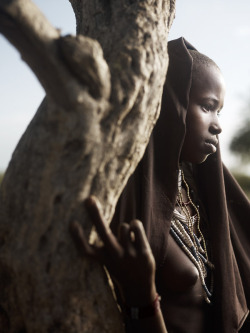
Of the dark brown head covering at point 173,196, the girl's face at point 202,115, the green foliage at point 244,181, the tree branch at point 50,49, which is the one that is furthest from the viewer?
the green foliage at point 244,181

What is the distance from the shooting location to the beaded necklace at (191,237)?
1938mm

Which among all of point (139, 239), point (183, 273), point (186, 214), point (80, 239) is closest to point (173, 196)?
point (186, 214)

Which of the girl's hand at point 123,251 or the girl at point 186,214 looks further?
the girl at point 186,214

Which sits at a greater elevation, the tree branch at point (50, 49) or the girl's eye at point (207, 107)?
the girl's eye at point (207, 107)

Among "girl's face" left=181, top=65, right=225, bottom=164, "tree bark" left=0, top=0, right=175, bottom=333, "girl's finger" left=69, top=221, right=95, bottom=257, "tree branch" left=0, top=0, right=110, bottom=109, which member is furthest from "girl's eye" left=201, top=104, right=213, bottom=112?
"girl's finger" left=69, top=221, right=95, bottom=257

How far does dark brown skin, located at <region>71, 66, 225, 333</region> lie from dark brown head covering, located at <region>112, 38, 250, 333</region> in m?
0.10

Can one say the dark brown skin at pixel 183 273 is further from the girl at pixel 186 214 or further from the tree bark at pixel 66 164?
the tree bark at pixel 66 164

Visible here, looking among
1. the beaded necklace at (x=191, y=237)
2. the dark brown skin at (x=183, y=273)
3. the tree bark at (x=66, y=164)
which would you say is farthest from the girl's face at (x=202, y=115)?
the tree bark at (x=66, y=164)

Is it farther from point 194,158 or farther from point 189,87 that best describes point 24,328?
point 189,87

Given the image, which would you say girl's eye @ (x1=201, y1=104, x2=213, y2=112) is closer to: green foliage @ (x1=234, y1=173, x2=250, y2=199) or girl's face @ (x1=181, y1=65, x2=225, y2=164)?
girl's face @ (x1=181, y1=65, x2=225, y2=164)

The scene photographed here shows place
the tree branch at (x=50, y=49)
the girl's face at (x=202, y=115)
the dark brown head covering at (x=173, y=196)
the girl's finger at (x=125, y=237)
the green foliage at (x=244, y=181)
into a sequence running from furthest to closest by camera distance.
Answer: the green foliage at (x=244, y=181)
the girl's face at (x=202, y=115)
the dark brown head covering at (x=173, y=196)
the girl's finger at (x=125, y=237)
the tree branch at (x=50, y=49)

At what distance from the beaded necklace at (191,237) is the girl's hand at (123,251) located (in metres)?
0.65

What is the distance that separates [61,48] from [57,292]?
2.80 feet

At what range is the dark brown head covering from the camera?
1.79m
